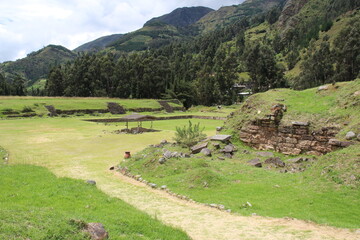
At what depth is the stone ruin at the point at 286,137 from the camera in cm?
1758

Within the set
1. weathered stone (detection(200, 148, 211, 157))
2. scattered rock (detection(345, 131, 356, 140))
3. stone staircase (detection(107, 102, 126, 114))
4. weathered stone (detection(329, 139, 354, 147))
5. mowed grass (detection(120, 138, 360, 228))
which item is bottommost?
stone staircase (detection(107, 102, 126, 114))

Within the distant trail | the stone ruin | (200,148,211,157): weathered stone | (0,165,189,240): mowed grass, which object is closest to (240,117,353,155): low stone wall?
the stone ruin

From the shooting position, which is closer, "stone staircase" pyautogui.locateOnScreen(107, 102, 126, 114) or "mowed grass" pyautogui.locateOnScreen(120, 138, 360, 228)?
"mowed grass" pyautogui.locateOnScreen(120, 138, 360, 228)

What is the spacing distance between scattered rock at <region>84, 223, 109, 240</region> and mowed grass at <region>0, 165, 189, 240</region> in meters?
0.15

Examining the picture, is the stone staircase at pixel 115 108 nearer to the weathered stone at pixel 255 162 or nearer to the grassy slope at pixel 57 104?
the grassy slope at pixel 57 104

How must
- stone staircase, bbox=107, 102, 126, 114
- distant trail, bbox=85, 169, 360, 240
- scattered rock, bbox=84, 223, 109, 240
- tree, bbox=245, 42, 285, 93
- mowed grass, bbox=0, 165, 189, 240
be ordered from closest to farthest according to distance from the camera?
mowed grass, bbox=0, 165, 189, 240 → scattered rock, bbox=84, 223, 109, 240 → distant trail, bbox=85, 169, 360, 240 → stone staircase, bbox=107, 102, 126, 114 → tree, bbox=245, 42, 285, 93

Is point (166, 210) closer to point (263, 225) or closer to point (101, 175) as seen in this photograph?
point (263, 225)

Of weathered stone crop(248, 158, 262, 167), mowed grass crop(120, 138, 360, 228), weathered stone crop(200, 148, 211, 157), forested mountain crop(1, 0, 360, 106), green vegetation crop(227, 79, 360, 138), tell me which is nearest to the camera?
mowed grass crop(120, 138, 360, 228)

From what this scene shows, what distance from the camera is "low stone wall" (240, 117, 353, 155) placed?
17547 mm

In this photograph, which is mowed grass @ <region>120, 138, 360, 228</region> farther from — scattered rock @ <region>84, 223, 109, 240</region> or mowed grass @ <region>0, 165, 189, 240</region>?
scattered rock @ <region>84, 223, 109, 240</region>

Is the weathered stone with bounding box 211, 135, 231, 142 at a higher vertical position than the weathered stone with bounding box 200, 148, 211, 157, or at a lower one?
higher

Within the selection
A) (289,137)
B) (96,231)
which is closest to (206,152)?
(289,137)

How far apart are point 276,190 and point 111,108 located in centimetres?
5629

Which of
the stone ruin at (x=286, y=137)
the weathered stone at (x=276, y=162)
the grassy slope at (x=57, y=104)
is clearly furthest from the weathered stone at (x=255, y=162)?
the grassy slope at (x=57, y=104)
